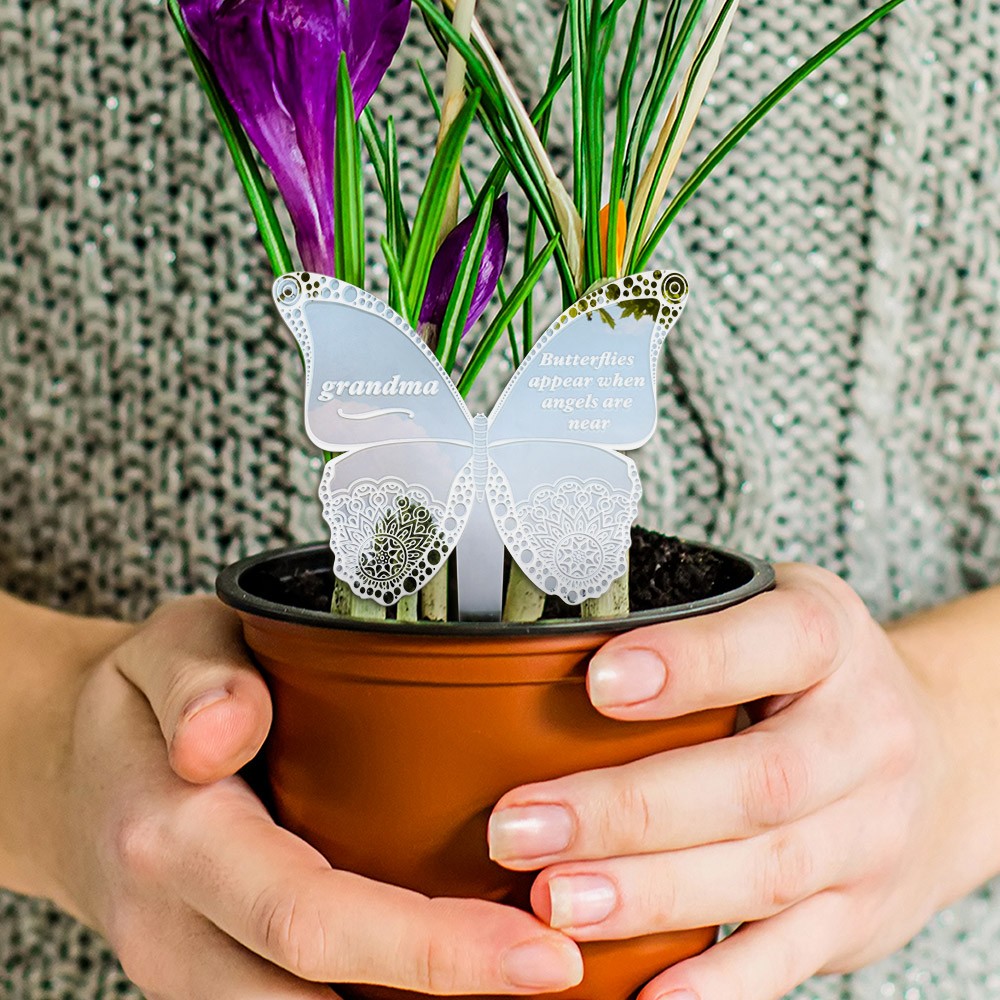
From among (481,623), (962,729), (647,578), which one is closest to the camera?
(481,623)

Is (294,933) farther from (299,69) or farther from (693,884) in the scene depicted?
(299,69)

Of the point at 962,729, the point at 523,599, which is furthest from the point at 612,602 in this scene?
the point at 962,729

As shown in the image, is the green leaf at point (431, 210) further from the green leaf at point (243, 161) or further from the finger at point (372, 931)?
the finger at point (372, 931)

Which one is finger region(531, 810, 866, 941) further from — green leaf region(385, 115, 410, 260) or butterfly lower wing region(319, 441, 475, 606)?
green leaf region(385, 115, 410, 260)

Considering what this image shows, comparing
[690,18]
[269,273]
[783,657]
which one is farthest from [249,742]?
[269,273]

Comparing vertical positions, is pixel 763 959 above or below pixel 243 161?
below

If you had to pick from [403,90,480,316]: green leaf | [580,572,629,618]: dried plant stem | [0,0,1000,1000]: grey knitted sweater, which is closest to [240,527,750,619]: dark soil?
[580,572,629,618]: dried plant stem

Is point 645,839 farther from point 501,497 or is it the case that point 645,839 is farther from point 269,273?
point 269,273
